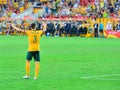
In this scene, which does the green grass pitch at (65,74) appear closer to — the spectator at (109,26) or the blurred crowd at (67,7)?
the spectator at (109,26)

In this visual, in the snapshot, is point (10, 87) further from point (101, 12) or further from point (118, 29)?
point (101, 12)

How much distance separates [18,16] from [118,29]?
1186 centimetres

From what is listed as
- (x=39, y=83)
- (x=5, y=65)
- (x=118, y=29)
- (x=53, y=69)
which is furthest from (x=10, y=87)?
(x=118, y=29)

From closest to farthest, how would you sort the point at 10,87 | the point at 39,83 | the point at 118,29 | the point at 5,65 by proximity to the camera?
1. the point at 10,87
2. the point at 39,83
3. the point at 5,65
4. the point at 118,29

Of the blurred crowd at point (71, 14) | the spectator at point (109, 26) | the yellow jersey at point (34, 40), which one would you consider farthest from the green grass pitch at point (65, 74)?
the blurred crowd at point (71, 14)

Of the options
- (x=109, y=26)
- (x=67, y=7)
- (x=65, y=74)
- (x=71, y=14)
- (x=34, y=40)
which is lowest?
(x=65, y=74)

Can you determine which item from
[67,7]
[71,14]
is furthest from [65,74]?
[67,7]

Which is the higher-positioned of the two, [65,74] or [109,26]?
[109,26]

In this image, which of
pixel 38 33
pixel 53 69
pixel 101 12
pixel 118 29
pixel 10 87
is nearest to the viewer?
pixel 10 87

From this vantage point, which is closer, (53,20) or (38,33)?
(38,33)

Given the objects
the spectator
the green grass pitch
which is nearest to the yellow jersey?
the green grass pitch

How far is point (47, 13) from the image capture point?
55.8 m

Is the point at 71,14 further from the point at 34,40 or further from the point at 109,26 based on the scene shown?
the point at 34,40

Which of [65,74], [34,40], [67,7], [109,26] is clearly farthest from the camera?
[67,7]
